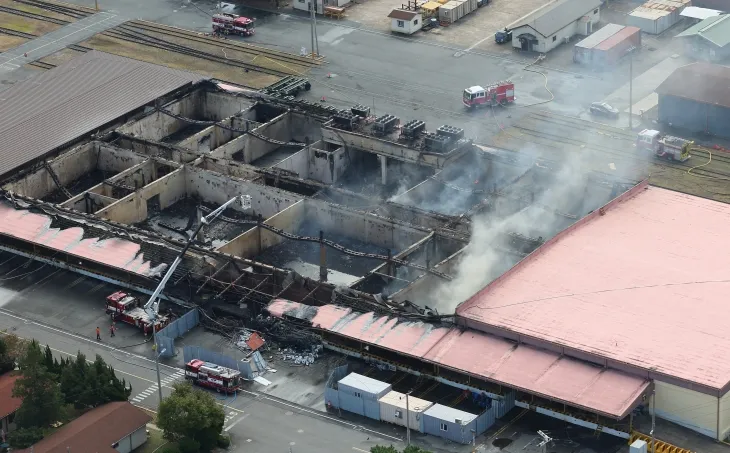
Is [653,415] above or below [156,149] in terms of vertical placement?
above

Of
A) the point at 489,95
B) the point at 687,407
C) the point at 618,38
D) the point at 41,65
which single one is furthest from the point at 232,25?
the point at 687,407

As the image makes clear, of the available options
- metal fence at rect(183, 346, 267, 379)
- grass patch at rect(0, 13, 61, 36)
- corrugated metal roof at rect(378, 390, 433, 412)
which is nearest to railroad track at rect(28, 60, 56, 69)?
grass patch at rect(0, 13, 61, 36)

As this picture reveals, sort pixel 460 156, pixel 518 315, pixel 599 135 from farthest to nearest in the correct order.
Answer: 1. pixel 599 135
2. pixel 460 156
3. pixel 518 315

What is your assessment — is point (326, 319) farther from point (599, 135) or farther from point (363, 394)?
point (599, 135)

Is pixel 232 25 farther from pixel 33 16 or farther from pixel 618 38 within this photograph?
pixel 618 38

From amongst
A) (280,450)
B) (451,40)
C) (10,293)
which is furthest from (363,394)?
(451,40)
